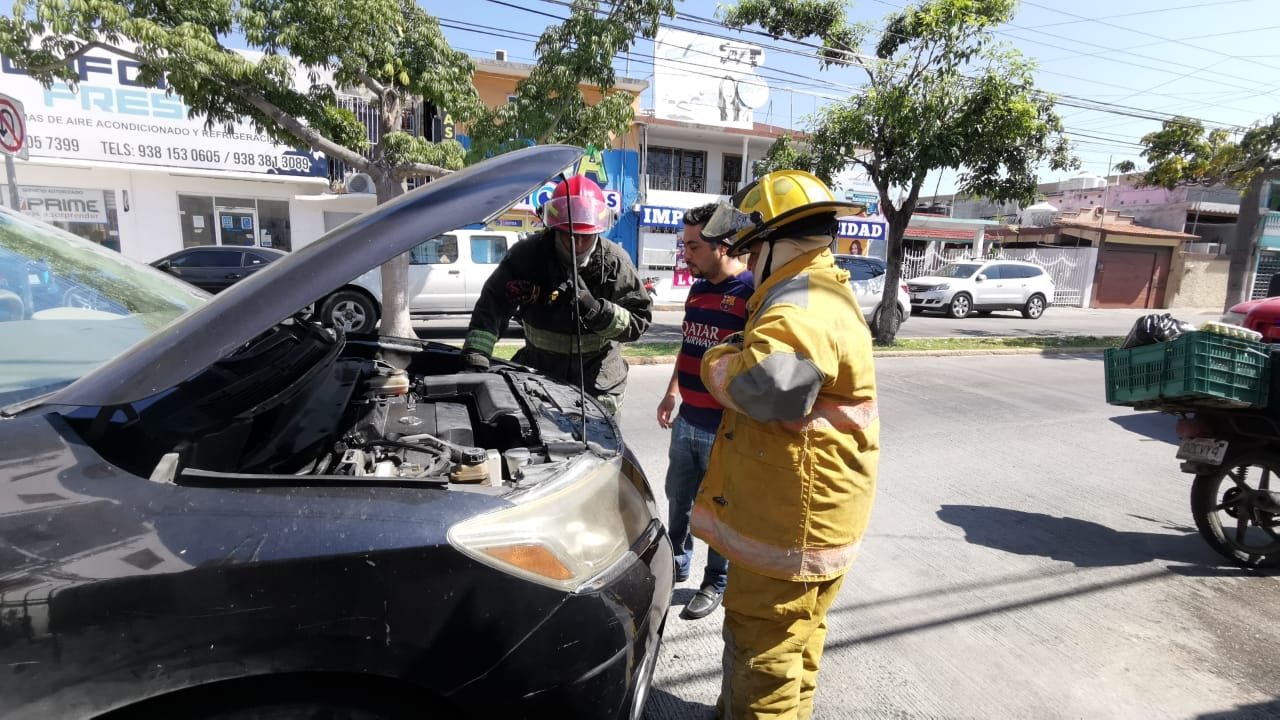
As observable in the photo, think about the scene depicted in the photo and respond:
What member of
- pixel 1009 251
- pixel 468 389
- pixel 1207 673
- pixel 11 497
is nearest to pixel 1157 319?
pixel 1207 673

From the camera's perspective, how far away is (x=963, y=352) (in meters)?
10.6

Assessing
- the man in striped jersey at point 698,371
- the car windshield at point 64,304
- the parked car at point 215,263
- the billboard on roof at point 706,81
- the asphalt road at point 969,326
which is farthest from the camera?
the billboard on roof at point 706,81

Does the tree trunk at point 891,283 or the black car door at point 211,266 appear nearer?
the black car door at point 211,266

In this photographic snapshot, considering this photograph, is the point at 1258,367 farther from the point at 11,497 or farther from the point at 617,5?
the point at 617,5

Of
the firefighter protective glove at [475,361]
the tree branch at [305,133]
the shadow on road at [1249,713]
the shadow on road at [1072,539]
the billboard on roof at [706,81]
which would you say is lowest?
the shadow on road at [1072,539]

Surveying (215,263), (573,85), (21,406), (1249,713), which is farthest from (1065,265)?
(21,406)

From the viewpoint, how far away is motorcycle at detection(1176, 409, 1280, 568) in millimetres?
3254

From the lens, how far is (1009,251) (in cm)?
2494

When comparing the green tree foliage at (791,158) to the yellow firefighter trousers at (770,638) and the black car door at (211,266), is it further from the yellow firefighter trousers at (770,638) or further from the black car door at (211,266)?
the yellow firefighter trousers at (770,638)

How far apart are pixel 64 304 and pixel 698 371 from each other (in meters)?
2.26

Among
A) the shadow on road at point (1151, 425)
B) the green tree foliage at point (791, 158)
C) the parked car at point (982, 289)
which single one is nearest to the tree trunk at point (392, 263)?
the green tree foliage at point (791, 158)

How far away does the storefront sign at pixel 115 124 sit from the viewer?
1336cm

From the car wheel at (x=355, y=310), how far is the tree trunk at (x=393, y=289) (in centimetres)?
→ 70

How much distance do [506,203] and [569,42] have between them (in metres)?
7.77
